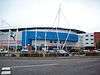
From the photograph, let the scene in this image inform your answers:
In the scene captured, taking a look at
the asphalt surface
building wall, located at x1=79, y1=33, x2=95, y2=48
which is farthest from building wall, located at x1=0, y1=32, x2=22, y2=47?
the asphalt surface

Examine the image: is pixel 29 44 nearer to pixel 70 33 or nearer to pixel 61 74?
pixel 70 33

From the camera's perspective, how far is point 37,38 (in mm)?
107375

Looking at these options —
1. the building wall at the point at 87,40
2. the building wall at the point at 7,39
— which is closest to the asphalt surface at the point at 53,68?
the building wall at the point at 7,39

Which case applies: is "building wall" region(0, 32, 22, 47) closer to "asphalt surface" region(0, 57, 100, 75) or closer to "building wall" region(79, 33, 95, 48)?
"building wall" region(79, 33, 95, 48)

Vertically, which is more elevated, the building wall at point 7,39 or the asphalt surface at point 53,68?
the building wall at point 7,39

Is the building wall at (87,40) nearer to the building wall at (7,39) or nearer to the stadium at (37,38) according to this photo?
the stadium at (37,38)

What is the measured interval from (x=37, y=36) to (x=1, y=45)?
1632 cm

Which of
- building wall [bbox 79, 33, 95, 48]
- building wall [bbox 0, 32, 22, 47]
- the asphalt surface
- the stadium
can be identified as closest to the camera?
the asphalt surface

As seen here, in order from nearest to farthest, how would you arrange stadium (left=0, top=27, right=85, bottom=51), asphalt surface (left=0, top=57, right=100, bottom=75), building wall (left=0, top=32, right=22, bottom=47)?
asphalt surface (left=0, top=57, right=100, bottom=75)
stadium (left=0, top=27, right=85, bottom=51)
building wall (left=0, top=32, right=22, bottom=47)

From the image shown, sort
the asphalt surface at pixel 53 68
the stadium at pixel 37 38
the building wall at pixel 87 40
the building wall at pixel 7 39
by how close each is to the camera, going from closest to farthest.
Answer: the asphalt surface at pixel 53 68 < the stadium at pixel 37 38 < the building wall at pixel 7 39 < the building wall at pixel 87 40

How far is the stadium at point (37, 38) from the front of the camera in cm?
10694

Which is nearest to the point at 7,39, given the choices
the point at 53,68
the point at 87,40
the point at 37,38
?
the point at 37,38

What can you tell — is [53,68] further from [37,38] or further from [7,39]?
[7,39]

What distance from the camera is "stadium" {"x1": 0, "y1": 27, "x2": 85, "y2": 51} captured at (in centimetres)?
10694
